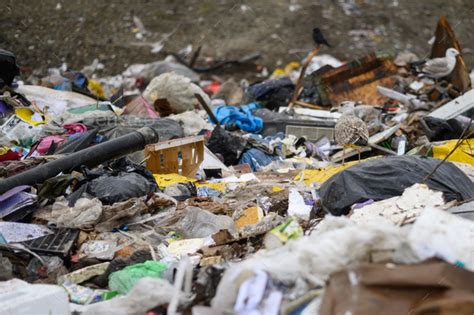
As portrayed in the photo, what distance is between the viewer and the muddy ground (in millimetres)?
12812

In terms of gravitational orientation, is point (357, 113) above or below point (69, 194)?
below

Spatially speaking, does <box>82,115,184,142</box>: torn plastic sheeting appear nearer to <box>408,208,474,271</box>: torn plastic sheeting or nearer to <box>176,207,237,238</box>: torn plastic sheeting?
<box>176,207,237,238</box>: torn plastic sheeting

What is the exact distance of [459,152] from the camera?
611 centimetres

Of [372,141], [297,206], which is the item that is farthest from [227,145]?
[297,206]

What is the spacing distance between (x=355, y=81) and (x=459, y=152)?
12.6ft

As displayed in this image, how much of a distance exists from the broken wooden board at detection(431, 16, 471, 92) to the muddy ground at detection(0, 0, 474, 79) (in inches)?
118

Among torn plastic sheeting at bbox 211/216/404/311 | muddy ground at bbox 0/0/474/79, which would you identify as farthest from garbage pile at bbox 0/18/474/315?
muddy ground at bbox 0/0/474/79

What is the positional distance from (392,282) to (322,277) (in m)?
0.29

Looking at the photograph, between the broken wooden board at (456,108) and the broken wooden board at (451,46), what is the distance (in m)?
1.03

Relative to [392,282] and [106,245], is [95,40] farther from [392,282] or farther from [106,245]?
[392,282]

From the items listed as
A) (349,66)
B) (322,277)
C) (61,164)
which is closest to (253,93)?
(349,66)

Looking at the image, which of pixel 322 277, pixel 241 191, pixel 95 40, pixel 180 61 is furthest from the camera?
pixel 95 40

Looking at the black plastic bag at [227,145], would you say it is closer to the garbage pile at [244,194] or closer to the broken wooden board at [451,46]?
the garbage pile at [244,194]

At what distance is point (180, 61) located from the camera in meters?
12.4
